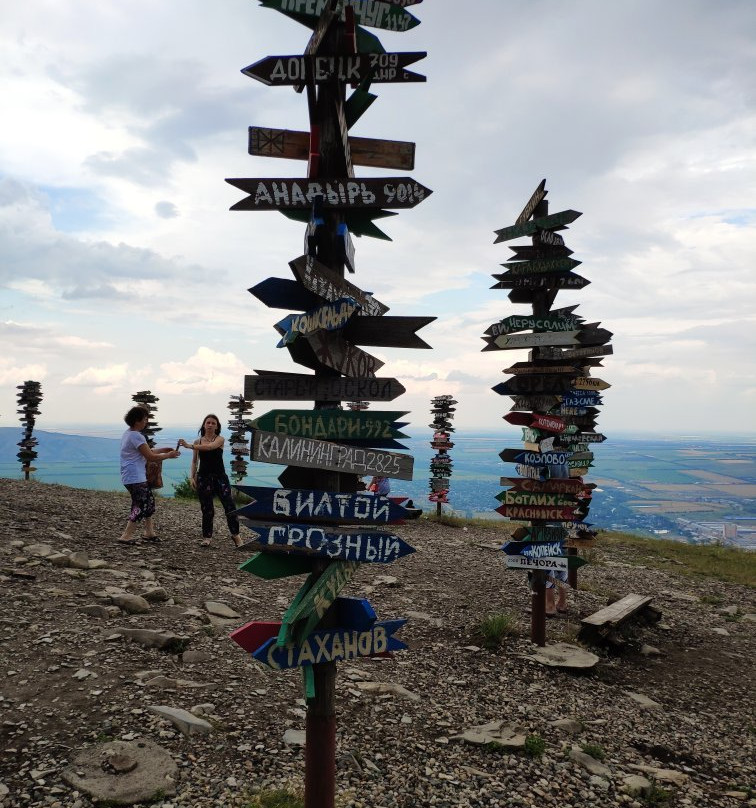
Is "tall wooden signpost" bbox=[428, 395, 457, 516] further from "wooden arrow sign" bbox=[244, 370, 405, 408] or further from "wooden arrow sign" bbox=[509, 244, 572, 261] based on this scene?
"wooden arrow sign" bbox=[244, 370, 405, 408]

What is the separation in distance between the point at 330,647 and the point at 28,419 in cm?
2640

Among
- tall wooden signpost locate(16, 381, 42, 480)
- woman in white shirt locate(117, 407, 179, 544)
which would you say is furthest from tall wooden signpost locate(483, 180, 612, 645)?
tall wooden signpost locate(16, 381, 42, 480)

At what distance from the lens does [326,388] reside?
3998mm

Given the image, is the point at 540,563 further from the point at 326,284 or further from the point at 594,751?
the point at 326,284

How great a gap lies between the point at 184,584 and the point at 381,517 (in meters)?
6.58

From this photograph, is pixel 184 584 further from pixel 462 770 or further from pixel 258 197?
pixel 258 197

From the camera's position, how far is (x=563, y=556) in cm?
863

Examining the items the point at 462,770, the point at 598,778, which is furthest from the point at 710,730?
the point at 462,770

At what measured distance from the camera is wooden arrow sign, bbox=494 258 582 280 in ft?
29.2

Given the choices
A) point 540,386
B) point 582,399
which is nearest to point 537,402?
point 540,386

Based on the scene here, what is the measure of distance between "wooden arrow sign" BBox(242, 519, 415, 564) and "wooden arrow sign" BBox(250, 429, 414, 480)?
1.33ft

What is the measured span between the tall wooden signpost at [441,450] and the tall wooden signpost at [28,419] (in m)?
17.3

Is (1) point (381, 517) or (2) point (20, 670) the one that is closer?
(1) point (381, 517)

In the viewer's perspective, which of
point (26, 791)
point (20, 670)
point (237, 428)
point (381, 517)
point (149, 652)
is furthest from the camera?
point (237, 428)
